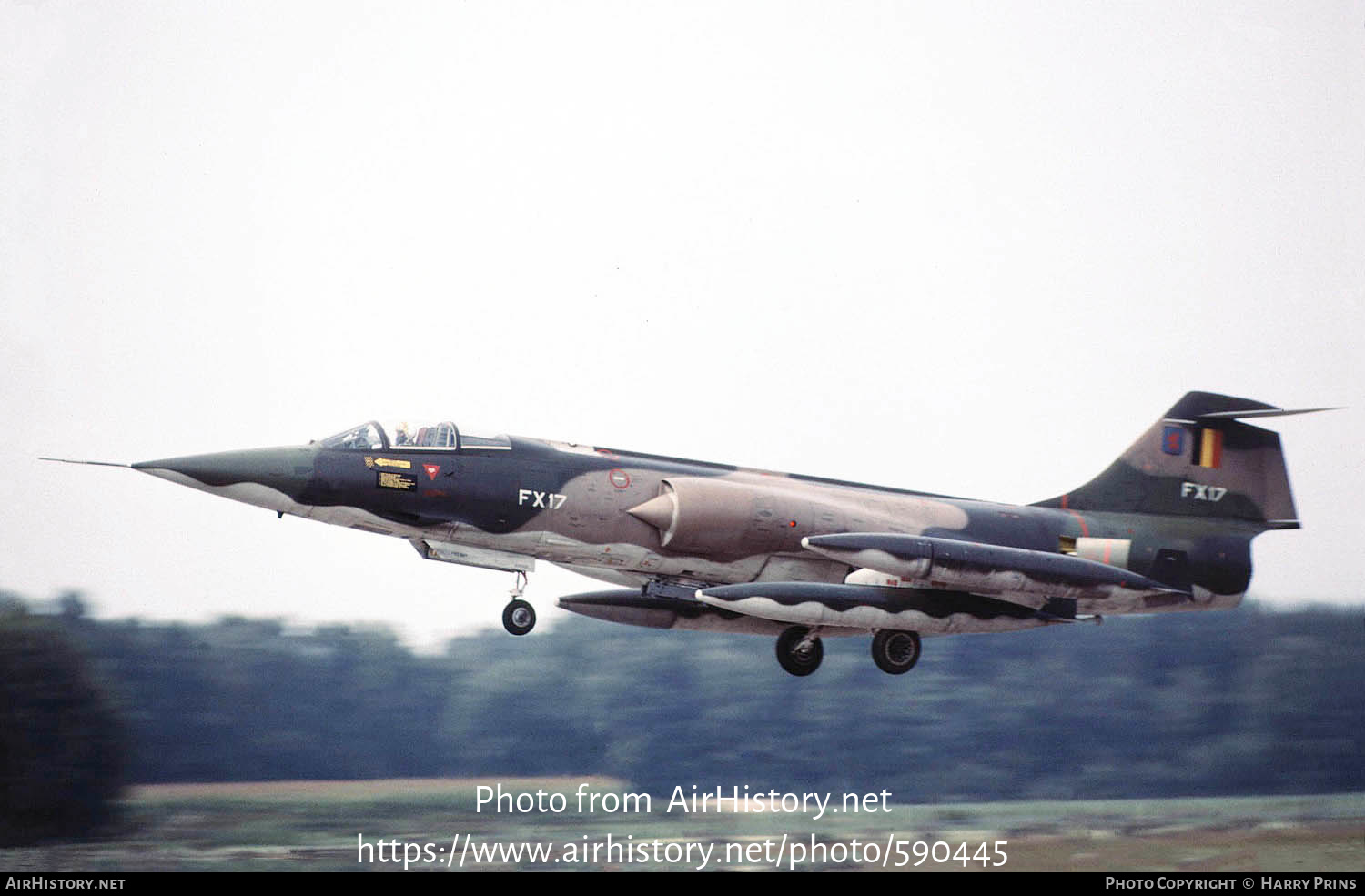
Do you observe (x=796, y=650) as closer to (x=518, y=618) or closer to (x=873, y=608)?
(x=873, y=608)

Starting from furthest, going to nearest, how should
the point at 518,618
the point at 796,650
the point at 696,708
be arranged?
the point at 696,708
the point at 796,650
the point at 518,618

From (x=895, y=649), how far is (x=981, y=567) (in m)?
1.69

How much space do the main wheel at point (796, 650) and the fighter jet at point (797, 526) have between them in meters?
0.02

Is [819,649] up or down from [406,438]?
down

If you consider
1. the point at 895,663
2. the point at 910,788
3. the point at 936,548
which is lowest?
the point at 910,788

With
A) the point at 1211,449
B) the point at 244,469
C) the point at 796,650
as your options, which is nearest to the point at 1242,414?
the point at 1211,449

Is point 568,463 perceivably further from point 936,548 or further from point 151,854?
point 151,854

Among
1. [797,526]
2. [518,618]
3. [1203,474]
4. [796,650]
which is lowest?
[796,650]

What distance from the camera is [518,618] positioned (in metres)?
18.3

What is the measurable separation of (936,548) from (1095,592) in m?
2.25

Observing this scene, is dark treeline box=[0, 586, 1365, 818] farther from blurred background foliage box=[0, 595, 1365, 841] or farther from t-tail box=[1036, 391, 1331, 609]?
t-tail box=[1036, 391, 1331, 609]

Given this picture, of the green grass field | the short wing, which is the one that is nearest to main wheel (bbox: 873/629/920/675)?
the short wing
